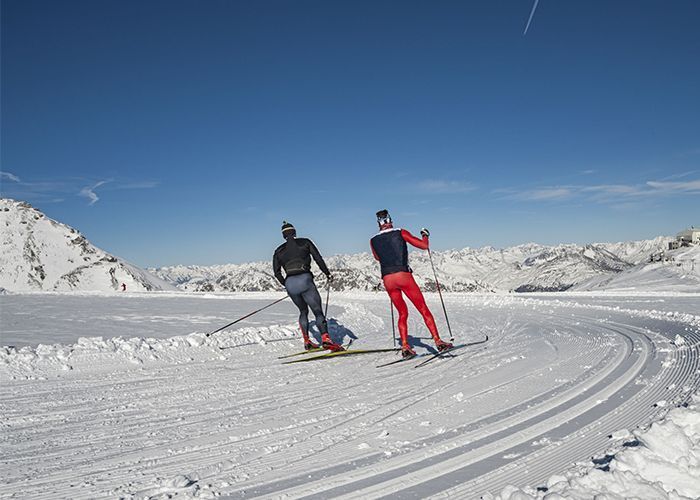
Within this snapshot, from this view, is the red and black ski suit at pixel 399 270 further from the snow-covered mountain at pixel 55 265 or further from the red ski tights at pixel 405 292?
the snow-covered mountain at pixel 55 265

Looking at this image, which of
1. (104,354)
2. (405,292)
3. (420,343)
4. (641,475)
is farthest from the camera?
(420,343)

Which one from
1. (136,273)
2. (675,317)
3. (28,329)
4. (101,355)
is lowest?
(675,317)

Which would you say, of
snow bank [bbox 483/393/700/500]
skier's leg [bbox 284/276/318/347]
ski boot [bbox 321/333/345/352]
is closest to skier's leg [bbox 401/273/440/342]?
ski boot [bbox 321/333/345/352]

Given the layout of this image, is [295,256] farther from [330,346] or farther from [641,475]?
[641,475]

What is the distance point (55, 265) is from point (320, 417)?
217 metres

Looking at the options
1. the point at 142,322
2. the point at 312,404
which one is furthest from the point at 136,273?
the point at 312,404

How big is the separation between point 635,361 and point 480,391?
266 cm

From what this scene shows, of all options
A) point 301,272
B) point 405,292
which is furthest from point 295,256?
point 405,292

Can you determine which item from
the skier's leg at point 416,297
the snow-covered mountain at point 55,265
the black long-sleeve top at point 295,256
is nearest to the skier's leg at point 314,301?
the black long-sleeve top at point 295,256

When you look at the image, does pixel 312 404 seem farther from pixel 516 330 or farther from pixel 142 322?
pixel 142 322

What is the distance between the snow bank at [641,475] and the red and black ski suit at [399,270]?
5042 mm

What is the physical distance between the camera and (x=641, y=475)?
2750 mm

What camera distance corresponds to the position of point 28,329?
12.0 meters

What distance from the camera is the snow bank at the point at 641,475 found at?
2.56m
